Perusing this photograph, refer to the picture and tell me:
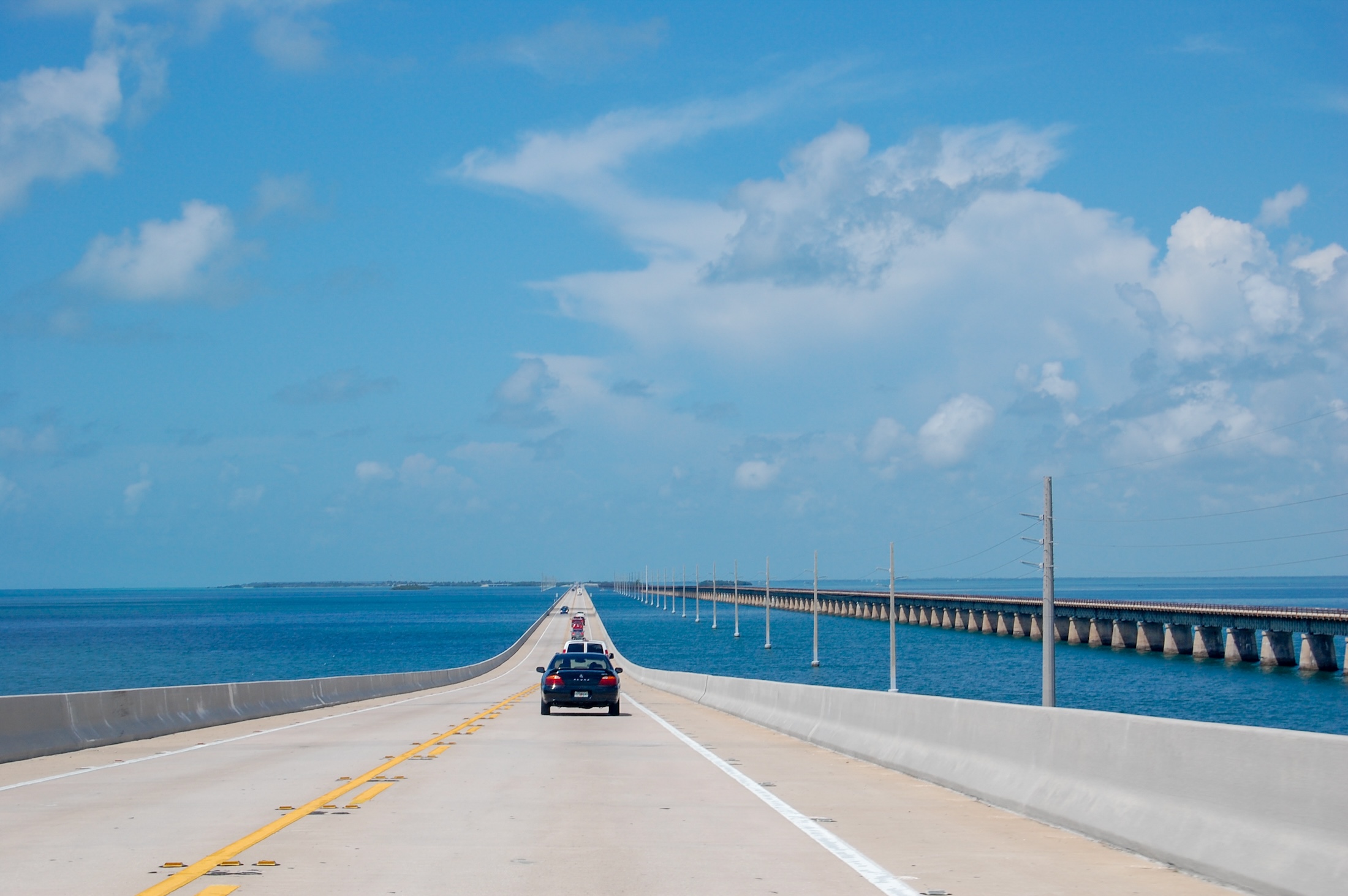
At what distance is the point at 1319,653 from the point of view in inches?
3767

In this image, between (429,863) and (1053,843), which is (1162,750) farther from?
(429,863)

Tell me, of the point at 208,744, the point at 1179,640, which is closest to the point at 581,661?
the point at 208,744

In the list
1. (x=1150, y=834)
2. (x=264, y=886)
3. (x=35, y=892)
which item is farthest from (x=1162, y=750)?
(x=35, y=892)

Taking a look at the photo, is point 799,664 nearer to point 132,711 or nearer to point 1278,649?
point 1278,649

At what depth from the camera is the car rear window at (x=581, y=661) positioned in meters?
29.5

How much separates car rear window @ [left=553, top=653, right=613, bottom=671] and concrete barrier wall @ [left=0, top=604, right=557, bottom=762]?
22.1ft

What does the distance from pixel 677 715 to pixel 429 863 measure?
21683 millimetres

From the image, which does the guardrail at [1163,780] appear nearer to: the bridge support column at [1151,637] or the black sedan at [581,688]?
the black sedan at [581,688]

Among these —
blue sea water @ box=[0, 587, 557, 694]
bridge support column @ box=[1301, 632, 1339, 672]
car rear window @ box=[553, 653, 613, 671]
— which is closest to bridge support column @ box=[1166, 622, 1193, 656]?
bridge support column @ box=[1301, 632, 1339, 672]

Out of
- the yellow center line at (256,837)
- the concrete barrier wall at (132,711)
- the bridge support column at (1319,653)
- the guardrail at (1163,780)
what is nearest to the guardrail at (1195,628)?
the bridge support column at (1319,653)

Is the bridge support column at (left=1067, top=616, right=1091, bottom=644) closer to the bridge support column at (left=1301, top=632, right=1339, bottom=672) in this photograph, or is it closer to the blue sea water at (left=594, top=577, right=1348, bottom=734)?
the blue sea water at (left=594, top=577, right=1348, bottom=734)

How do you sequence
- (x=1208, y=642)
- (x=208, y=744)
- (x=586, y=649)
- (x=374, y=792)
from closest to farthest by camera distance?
(x=374, y=792) < (x=208, y=744) < (x=586, y=649) < (x=1208, y=642)

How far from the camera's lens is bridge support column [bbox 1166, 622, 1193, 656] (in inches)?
4670

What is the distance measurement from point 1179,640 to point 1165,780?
4665 inches
